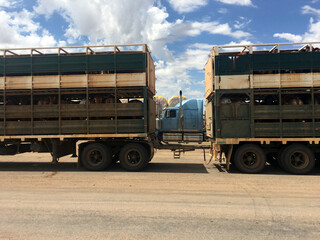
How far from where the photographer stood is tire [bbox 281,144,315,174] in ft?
25.0

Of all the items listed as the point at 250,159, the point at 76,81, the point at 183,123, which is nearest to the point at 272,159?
the point at 250,159

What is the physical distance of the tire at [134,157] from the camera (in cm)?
823

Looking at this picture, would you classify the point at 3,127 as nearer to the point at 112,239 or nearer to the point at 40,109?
the point at 40,109

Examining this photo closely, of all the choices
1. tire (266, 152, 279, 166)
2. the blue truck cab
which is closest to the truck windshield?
the blue truck cab

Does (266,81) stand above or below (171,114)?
above

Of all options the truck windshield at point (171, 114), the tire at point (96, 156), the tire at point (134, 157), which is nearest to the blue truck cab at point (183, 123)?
the truck windshield at point (171, 114)

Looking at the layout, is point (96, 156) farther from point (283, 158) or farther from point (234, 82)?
point (283, 158)

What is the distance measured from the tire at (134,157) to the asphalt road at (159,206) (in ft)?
1.72

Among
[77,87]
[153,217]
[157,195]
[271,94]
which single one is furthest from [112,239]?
[271,94]

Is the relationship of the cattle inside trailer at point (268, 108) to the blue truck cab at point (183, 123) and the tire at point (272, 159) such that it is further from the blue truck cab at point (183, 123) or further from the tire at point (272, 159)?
the blue truck cab at point (183, 123)

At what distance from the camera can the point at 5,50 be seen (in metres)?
8.57

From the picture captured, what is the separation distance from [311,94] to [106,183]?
7.68m

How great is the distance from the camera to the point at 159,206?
15.4ft

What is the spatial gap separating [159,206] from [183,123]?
24.9ft
